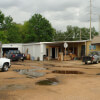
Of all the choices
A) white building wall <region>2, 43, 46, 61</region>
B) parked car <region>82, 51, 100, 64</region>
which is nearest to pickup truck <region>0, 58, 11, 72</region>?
parked car <region>82, 51, 100, 64</region>

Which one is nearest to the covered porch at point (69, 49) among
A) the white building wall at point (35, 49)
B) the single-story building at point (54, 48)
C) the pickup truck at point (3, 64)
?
the single-story building at point (54, 48)

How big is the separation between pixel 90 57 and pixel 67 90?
14.5m

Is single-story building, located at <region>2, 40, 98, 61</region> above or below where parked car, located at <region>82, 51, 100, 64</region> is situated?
above

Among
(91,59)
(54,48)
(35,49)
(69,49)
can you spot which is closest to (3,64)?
(91,59)

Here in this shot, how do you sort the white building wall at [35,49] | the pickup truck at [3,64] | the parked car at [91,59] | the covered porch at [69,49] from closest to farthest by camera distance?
the pickup truck at [3,64] < the parked car at [91,59] < the covered porch at [69,49] < the white building wall at [35,49]

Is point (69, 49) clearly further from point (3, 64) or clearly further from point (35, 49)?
point (3, 64)

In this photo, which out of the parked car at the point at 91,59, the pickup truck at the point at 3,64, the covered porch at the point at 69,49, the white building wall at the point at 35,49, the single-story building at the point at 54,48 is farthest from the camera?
the white building wall at the point at 35,49

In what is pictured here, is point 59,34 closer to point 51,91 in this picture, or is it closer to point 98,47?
point 98,47

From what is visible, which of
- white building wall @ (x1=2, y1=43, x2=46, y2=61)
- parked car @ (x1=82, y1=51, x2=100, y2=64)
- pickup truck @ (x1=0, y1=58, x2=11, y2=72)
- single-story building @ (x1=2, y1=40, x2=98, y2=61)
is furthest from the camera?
white building wall @ (x1=2, y1=43, x2=46, y2=61)

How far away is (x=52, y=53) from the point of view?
35.0 m

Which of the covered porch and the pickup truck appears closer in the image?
the pickup truck

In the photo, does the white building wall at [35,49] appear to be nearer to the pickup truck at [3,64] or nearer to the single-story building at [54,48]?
the single-story building at [54,48]

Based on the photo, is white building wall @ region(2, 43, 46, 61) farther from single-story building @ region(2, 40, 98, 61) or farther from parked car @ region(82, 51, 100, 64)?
parked car @ region(82, 51, 100, 64)

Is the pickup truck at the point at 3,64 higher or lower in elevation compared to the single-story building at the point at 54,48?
lower
